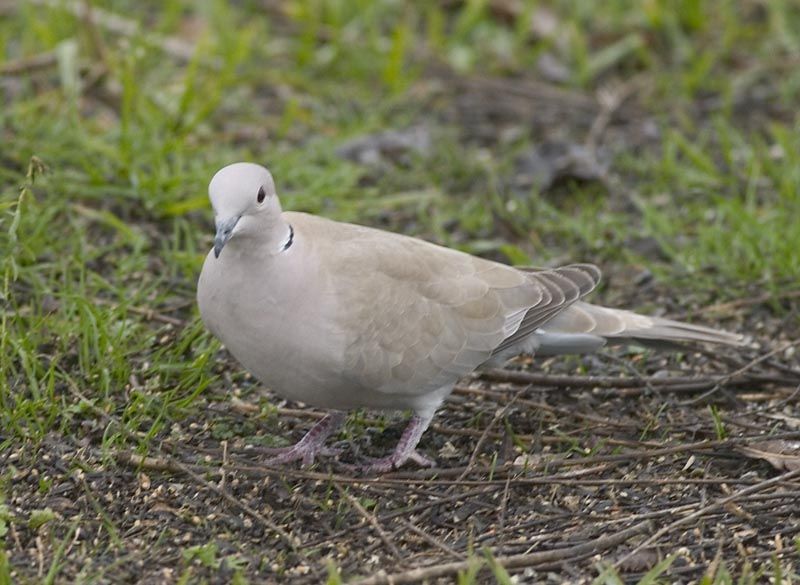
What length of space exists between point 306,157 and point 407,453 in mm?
2242

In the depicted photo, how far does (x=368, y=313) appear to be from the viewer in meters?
3.77

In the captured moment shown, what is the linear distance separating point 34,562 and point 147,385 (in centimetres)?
97

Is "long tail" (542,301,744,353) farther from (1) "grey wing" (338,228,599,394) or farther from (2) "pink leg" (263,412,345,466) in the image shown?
(2) "pink leg" (263,412,345,466)

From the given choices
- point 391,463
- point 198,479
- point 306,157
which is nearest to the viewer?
point 198,479

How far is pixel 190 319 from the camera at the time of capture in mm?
4641

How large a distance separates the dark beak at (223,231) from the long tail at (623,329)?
135 centimetres

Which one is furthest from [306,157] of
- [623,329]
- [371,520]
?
[371,520]

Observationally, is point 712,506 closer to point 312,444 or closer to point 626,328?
point 626,328

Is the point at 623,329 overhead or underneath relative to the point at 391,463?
overhead

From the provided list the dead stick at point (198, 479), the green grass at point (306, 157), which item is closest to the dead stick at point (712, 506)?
the dead stick at point (198, 479)

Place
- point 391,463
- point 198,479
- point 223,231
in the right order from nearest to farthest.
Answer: point 223,231 < point 198,479 < point 391,463

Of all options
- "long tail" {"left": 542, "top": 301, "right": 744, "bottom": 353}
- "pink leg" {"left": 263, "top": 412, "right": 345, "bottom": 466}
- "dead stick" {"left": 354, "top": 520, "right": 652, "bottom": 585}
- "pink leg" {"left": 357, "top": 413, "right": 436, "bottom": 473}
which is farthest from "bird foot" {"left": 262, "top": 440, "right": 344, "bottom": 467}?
"long tail" {"left": 542, "top": 301, "right": 744, "bottom": 353}

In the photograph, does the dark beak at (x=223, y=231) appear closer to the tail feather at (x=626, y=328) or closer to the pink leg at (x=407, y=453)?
the pink leg at (x=407, y=453)

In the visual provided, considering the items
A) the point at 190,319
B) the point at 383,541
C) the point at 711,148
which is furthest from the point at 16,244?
the point at 711,148
